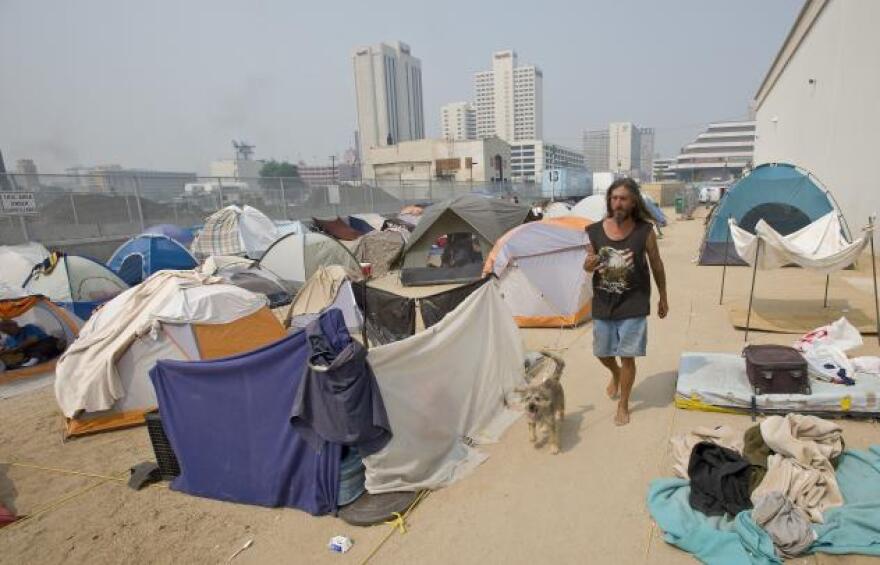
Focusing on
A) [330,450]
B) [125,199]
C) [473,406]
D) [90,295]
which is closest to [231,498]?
[330,450]

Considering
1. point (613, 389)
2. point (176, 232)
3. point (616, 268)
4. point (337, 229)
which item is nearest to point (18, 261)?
point (176, 232)

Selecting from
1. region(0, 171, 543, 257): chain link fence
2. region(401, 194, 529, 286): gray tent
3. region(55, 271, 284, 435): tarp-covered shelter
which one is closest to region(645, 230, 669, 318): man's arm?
region(55, 271, 284, 435): tarp-covered shelter

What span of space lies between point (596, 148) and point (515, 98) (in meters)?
44.4

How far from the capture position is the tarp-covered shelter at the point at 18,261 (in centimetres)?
1094

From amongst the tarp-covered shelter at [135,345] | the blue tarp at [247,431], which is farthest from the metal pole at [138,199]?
the blue tarp at [247,431]

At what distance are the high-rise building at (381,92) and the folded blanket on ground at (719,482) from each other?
10465 centimetres

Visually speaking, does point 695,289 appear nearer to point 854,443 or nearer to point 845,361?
point 845,361

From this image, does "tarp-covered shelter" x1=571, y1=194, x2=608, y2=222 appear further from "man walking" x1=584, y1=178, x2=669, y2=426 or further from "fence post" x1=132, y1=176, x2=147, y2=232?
"fence post" x1=132, y1=176, x2=147, y2=232

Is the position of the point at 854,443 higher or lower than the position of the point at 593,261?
lower

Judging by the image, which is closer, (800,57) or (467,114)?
(800,57)

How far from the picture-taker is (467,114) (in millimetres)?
134625

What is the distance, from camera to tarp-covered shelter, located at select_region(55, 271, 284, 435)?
523 cm

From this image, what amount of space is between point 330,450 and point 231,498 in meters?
1.14

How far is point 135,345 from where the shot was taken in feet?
17.5
